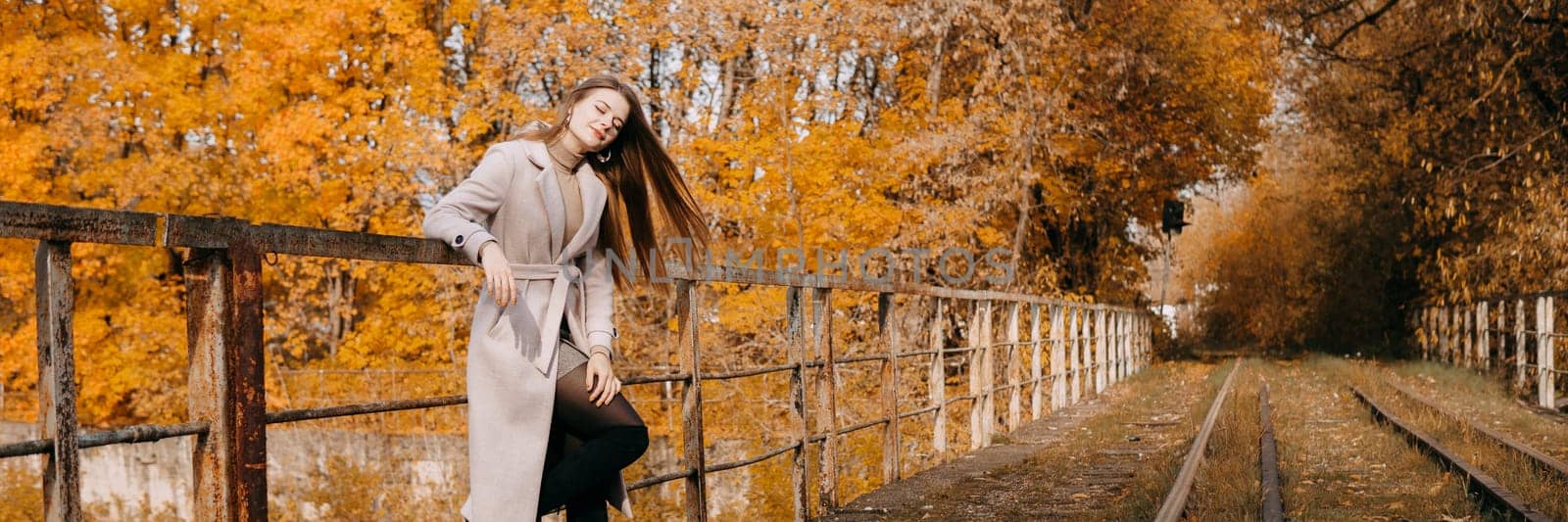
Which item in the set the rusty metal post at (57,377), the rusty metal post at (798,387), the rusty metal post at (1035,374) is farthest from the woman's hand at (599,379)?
the rusty metal post at (1035,374)

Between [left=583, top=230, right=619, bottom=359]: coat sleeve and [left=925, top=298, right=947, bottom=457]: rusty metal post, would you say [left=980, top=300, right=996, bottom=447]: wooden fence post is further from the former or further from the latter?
[left=583, top=230, right=619, bottom=359]: coat sleeve

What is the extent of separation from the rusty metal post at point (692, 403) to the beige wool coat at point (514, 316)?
1.97 meters

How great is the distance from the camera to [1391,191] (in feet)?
94.6

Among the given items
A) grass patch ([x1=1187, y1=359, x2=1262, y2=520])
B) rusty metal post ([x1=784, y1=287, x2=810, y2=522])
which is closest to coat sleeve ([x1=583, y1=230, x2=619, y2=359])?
rusty metal post ([x1=784, y1=287, x2=810, y2=522])

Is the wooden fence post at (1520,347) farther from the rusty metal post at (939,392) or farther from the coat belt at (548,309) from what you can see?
the coat belt at (548,309)

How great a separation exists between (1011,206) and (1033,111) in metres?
1.68

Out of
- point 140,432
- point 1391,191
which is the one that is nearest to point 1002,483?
point 140,432

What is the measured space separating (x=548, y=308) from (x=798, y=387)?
3.42 metres

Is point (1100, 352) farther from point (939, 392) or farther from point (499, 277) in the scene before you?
point (499, 277)

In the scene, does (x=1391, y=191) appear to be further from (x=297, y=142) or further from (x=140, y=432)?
(x=140, y=432)

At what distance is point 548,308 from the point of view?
3191 mm

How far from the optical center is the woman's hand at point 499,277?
9.75ft

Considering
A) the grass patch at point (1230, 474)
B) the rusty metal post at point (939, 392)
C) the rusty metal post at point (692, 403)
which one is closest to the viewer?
the rusty metal post at point (692, 403)

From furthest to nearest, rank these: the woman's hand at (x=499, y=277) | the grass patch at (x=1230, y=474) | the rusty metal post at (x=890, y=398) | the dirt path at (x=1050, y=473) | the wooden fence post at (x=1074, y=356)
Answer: the wooden fence post at (x=1074, y=356) → the rusty metal post at (x=890, y=398) → the dirt path at (x=1050, y=473) → the grass patch at (x=1230, y=474) → the woman's hand at (x=499, y=277)
